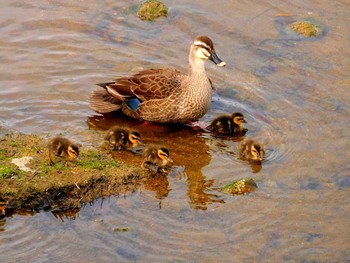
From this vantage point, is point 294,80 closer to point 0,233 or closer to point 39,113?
point 39,113

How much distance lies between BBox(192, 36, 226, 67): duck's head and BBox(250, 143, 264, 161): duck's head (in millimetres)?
1326

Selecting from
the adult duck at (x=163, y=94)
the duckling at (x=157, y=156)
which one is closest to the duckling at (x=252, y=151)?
the duckling at (x=157, y=156)

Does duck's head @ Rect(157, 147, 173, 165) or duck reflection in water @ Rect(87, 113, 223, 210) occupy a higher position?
duck's head @ Rect(157, 147, 173, 165)

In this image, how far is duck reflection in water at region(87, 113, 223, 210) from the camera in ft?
22.0

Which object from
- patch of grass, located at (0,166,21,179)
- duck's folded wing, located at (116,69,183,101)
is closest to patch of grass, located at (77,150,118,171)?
patch of grass, located at (0,166,21,179)

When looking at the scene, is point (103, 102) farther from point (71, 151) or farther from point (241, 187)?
point (241, 187)

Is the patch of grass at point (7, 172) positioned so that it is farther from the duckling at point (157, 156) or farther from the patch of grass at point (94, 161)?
the duckling at point (157, 156)

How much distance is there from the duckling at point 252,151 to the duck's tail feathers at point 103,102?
5.09 feet

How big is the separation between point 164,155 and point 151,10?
365 centimetres

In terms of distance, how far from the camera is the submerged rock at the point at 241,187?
6691 mm

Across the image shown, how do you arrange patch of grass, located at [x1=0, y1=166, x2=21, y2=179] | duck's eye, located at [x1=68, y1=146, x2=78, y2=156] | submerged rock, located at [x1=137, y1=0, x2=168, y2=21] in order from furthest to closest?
submerged rock, located at [x1=137, y1=0, x2=168, y2=21], duck's eye, located at [x1=68, y1=146, x2=78, y2=156], patch of grass, located at [x1=0, y1=166, x2=21, y2=179]

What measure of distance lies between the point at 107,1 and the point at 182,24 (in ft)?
3.77

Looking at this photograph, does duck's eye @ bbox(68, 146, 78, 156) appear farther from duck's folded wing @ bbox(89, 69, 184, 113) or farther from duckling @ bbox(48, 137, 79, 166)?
duck's folded wing @ bbox(89, 69, 184, 113)

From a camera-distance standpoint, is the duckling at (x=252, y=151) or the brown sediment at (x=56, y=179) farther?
the duckling at (x=252, y=151)
